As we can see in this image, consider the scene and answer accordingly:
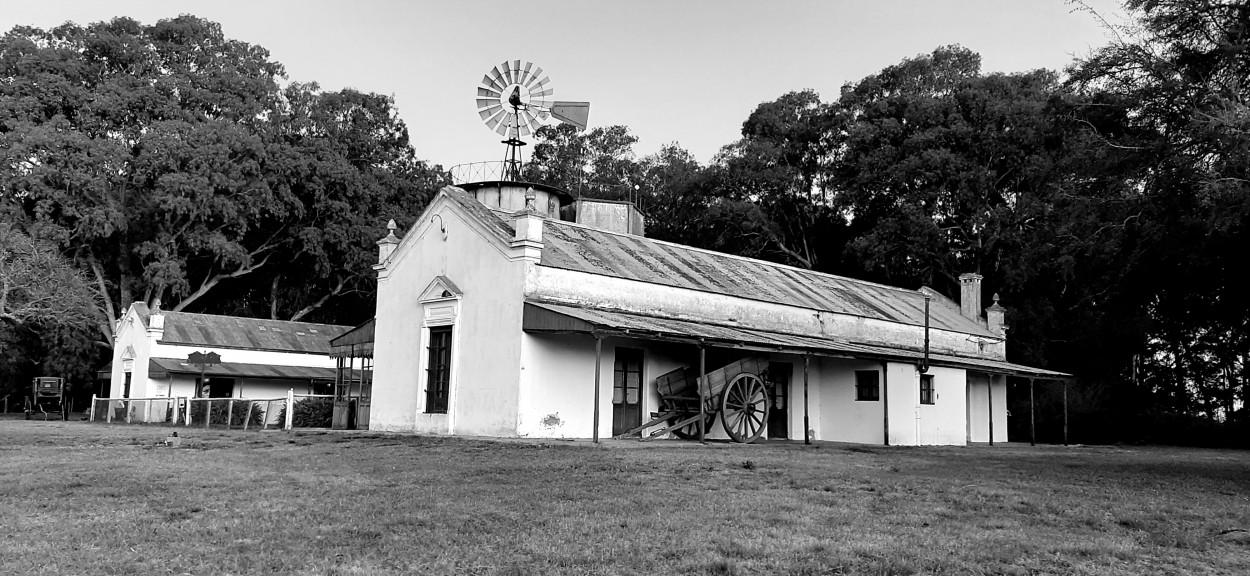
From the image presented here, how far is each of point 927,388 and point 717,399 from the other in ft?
26.4

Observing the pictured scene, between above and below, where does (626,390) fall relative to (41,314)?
below

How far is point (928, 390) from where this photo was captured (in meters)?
28.5

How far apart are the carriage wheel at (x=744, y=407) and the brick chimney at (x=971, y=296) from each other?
1506cm

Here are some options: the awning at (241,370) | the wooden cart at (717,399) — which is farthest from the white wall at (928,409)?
the awning at (241,370)

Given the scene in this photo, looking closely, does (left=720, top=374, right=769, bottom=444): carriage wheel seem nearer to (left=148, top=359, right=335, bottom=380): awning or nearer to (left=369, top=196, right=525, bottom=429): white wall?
(left=369, top=196, right=525, bottom=429): white wall

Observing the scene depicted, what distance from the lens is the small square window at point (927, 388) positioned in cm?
2814

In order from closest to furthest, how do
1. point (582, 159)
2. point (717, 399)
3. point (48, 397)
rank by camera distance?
point (717, 399) → point (48, 397) → point (582, 159)

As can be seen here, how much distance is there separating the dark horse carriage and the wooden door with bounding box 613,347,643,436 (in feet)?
90.0

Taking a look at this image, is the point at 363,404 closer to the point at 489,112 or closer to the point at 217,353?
the point at 489,112

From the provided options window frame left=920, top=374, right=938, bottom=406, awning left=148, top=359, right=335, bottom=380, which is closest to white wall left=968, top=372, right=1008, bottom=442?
window frame left=920, top=374, right=938, bottom=406

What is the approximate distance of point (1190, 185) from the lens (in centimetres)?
1566

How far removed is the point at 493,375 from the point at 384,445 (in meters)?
4.02

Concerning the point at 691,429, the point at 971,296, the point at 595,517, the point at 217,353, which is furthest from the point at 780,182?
the point at 595,517

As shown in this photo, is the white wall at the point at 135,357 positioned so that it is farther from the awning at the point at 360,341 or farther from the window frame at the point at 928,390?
the window frame at the point at 928,390
